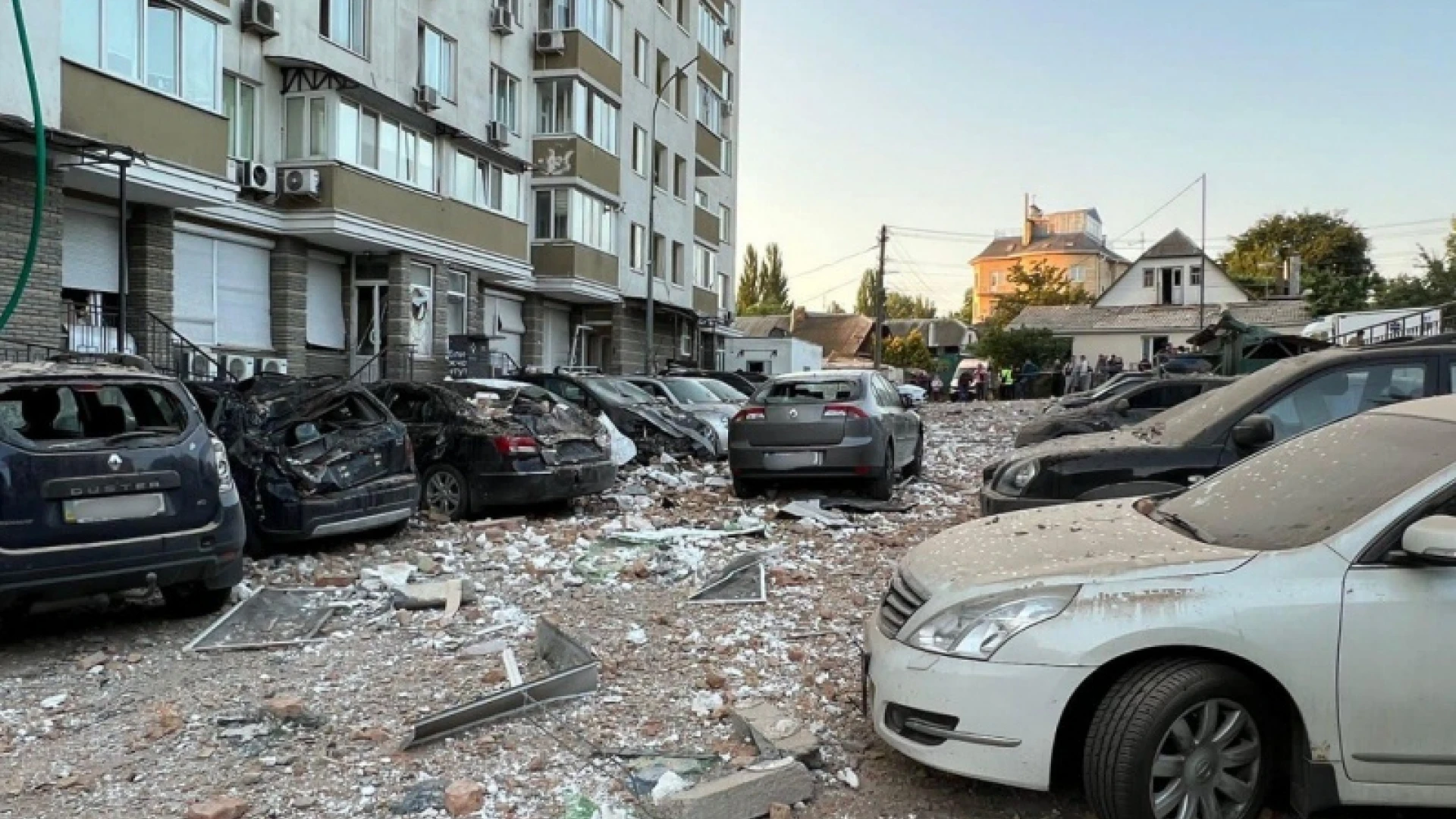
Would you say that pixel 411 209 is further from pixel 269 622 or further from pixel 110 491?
pixel 110 491

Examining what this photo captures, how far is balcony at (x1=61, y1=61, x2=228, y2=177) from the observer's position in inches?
504

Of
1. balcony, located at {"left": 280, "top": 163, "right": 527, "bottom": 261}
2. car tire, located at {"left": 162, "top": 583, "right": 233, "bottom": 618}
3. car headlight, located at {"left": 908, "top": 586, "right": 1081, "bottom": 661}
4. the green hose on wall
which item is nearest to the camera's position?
car headlight, located at {"left": 908, "top": 586, "right": 1081, "bottom": 661}

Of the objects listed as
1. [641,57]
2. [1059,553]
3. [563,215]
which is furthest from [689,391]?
[641,57]

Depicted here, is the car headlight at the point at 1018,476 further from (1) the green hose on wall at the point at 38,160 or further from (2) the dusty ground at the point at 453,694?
(1) the green hose on wall at the point at 38,160

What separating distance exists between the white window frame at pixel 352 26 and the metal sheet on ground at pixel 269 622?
1548 cm

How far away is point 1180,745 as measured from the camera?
334 cm

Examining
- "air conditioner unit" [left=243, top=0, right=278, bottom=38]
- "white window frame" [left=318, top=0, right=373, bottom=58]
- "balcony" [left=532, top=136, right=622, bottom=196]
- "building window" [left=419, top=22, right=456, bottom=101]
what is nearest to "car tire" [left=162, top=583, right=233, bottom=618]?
"air conditioner unit" [left=243, top=0, right=278, bottom=38]

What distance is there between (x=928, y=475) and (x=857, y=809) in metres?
10.8

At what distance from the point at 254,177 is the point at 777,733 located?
16.4 meters

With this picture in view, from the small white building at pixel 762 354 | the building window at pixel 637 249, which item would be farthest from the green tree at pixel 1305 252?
the building window at pixel 637 249

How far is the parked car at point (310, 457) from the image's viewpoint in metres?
7.63

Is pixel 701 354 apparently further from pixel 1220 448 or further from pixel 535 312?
pixel 1220 448

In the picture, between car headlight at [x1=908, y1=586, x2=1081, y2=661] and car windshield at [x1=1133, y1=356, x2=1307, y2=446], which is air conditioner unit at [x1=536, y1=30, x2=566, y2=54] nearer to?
car windshield at [x1=1133, y1=356, x2=1307, y2=446]

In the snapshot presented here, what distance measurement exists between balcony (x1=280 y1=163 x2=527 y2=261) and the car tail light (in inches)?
399
